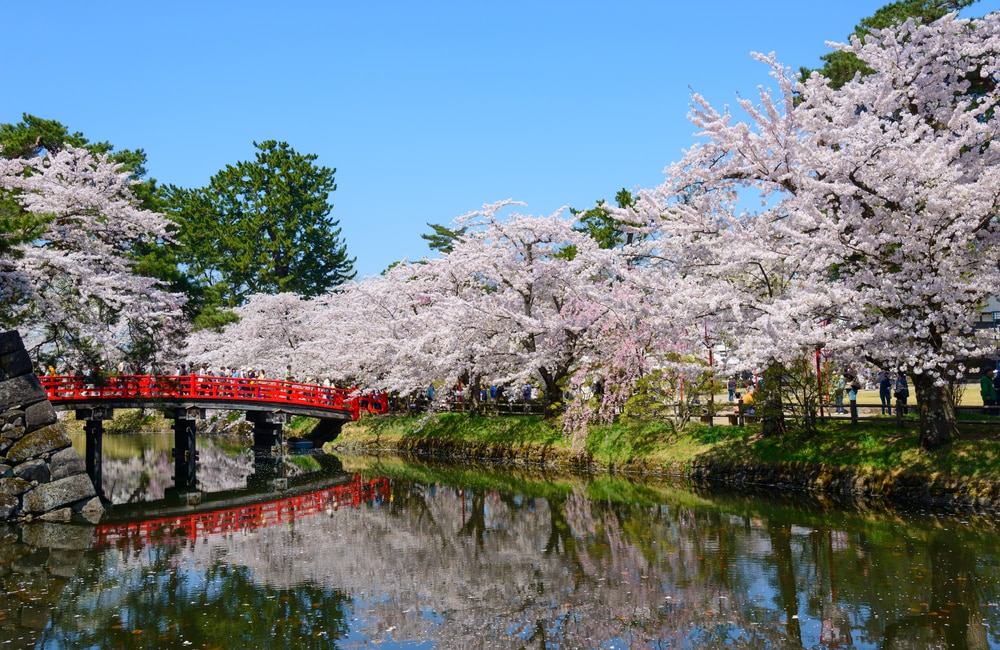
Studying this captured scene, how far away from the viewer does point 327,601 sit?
11.9 m

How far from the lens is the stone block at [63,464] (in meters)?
20.3

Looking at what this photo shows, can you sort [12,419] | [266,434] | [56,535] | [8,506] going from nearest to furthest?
[56,535] → [8,506] → [12,419] → [266,434]

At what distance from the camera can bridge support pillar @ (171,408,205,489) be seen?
1233 inches

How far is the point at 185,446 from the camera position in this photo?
3344 cm

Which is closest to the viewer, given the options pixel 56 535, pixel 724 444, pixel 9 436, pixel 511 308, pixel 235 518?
pixel 56 535

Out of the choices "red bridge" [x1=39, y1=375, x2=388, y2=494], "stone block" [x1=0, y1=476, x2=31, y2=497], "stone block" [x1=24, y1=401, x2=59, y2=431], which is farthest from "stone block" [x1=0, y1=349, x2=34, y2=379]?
"red bridge" [x1=39, y1=375, x2=388, y2=494]

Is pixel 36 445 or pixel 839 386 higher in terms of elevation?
pixel 839 386

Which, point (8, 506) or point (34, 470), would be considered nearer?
point (8, 506)

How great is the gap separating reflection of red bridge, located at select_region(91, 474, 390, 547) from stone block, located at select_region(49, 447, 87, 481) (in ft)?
6.29

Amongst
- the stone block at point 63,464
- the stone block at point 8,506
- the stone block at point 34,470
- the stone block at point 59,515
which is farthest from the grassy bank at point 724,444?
the stone block at point 8,506

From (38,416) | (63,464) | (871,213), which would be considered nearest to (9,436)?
(38,416)

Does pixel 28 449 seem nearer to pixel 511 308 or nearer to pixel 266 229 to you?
pixel 511 308

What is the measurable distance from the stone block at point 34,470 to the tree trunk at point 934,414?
20.3 metres

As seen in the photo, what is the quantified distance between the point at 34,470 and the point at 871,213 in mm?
20107
